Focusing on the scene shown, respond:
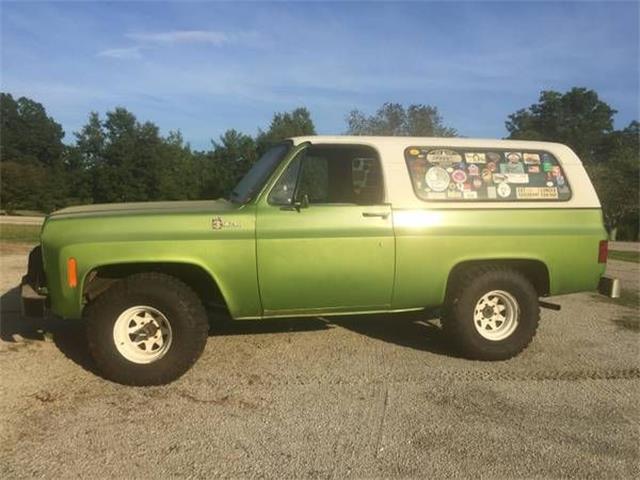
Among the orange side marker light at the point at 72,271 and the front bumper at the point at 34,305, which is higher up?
the orange side marker light at the point at 72,271

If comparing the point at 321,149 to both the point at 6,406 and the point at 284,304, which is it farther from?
the point at 6,406

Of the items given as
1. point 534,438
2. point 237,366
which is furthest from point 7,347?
point 534,438

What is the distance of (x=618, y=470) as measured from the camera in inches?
135

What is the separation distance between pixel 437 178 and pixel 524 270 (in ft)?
4.14

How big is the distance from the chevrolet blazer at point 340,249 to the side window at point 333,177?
0.01 meters

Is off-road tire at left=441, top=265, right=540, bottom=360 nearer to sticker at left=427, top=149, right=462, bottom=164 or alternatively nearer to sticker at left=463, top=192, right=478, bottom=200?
sticker at left=463, top=192, right=478, bottom=200

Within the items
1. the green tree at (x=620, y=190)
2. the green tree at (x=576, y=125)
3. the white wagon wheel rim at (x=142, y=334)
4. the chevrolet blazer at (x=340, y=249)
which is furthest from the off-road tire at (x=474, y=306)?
the green tree at (x=576, y=125)

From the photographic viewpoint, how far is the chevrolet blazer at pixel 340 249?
4.57 meters

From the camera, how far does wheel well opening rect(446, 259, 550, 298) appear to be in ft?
17.3

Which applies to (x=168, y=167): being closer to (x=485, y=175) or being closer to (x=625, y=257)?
(x=625, y=257)

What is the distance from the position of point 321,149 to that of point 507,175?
170 centimetres

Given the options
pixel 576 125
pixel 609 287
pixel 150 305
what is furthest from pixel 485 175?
pixel 576 125

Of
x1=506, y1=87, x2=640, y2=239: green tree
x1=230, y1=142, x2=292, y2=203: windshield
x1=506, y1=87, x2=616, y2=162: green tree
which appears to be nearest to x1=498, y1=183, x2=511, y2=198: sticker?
x1=230, y1=142, x2=292, y2=203: windshield

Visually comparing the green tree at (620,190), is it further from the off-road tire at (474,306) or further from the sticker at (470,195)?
the sticker at (470,195)
